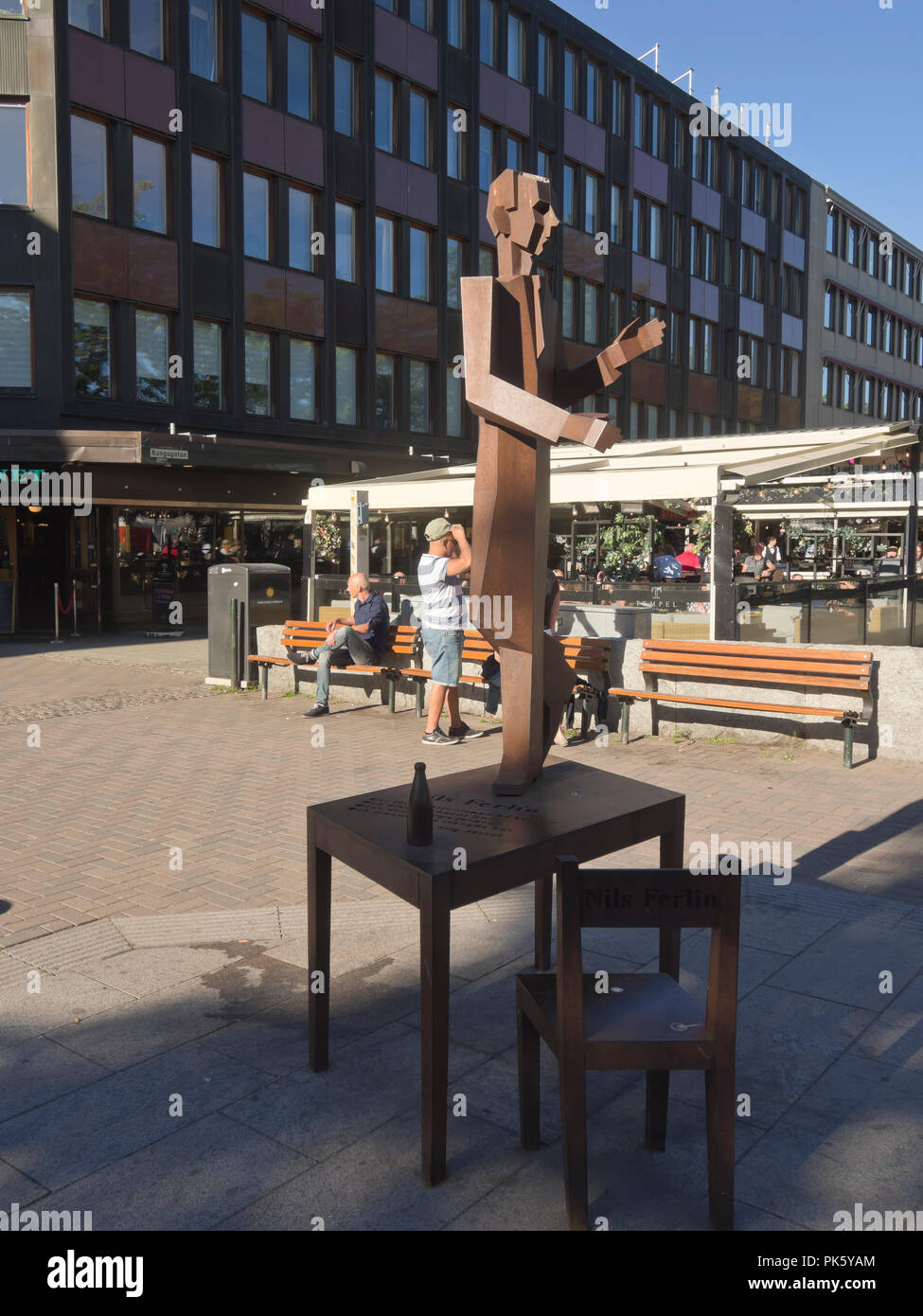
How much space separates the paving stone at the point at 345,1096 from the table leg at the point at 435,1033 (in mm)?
345

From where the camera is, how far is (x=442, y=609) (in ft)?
30.5

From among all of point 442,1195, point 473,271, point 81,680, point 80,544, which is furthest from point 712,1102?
point 473,271

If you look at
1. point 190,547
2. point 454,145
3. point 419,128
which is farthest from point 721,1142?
point 454,145

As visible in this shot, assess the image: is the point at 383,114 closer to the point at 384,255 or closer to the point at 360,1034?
the point at 384,255

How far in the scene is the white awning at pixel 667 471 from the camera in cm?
1083

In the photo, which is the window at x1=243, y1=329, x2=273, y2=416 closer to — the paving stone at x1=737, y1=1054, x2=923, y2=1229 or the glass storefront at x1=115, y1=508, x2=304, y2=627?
the glass storefront at x1=115, y1=508, x2=304, y2=627

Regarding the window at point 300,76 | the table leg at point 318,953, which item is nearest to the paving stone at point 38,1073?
the table leg at point 318,953

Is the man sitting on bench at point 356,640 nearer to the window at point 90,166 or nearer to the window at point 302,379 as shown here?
the window at point 90,166

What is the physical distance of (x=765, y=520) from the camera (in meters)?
25.0

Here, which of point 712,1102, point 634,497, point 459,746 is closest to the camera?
point 712,1102

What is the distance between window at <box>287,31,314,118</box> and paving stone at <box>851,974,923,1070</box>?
969 inches

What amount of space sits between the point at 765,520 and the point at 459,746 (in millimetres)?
17281

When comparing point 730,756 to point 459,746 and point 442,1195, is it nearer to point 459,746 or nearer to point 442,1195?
point 459,746

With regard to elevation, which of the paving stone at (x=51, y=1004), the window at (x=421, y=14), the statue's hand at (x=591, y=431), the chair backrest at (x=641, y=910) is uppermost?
the window at (x=421, y=14)
